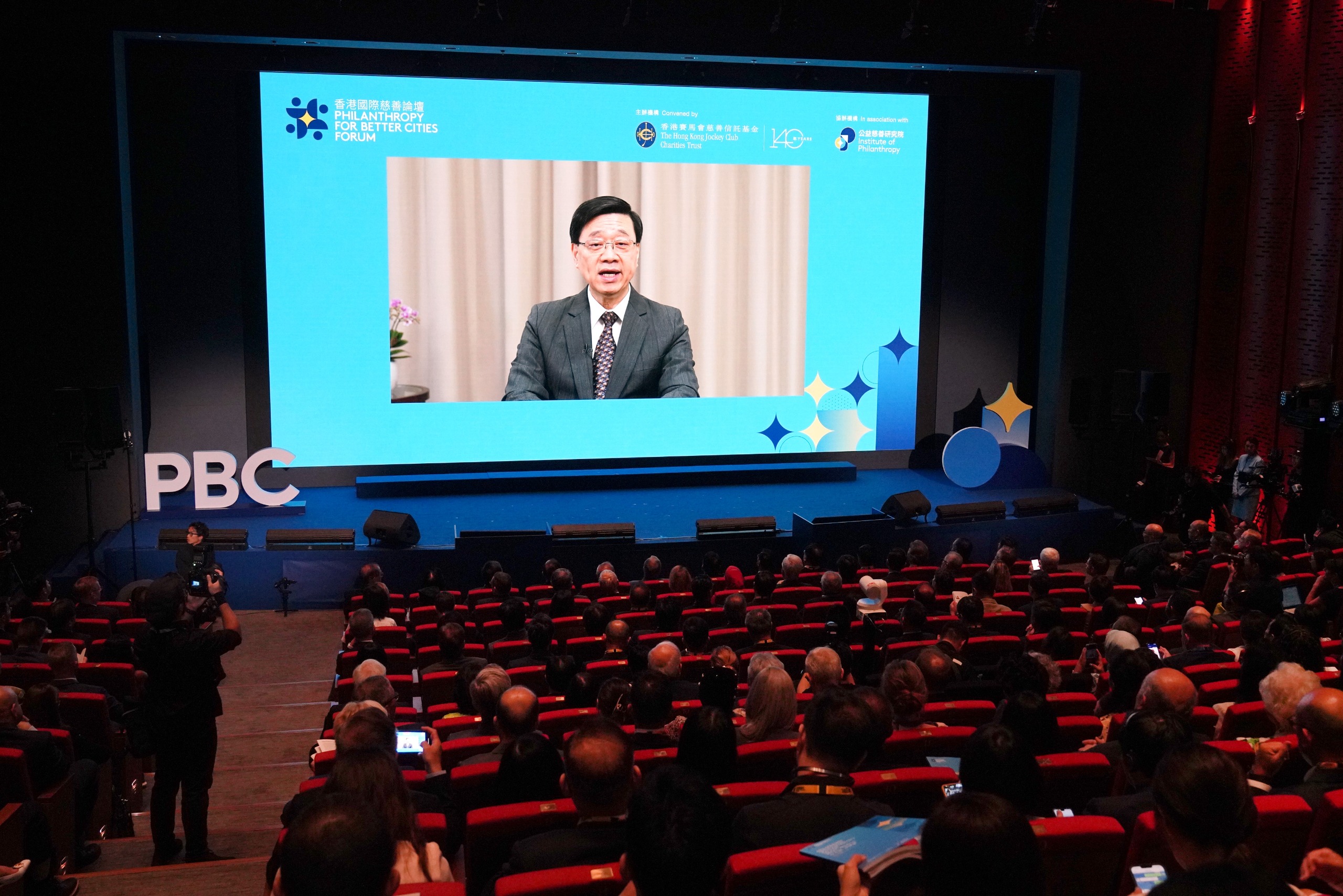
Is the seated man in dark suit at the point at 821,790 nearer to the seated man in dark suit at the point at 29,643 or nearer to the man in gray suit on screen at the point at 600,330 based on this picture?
the seated man in dark suit at the point at 29,643

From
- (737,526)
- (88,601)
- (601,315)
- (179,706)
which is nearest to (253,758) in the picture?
(88,601)

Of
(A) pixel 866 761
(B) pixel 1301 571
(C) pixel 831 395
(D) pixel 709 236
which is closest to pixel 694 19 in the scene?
(D) pixel 709 236

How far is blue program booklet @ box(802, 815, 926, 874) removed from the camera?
2186mm

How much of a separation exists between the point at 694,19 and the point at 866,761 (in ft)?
30.5

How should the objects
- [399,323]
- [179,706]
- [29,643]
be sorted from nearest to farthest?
[179,706]
[29,643]
[399,323]

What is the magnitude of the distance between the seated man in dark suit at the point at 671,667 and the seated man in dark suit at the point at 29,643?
303 cm

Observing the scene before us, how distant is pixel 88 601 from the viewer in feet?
24.2

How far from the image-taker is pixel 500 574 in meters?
7.49

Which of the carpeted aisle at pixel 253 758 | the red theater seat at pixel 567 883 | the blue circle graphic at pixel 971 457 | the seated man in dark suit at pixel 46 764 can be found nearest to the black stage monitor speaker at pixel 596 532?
the carpeted aisle at pixel 253 758

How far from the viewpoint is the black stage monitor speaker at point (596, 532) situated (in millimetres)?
9850

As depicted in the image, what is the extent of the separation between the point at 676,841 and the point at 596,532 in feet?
25.6

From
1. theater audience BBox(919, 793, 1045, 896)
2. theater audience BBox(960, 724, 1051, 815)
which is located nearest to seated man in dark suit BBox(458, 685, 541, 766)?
theater audience BBox(960, 724, 1051, 815)

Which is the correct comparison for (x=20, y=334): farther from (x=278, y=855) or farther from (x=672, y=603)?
(x=278, y=855)

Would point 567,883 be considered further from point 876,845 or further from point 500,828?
point 876,845
